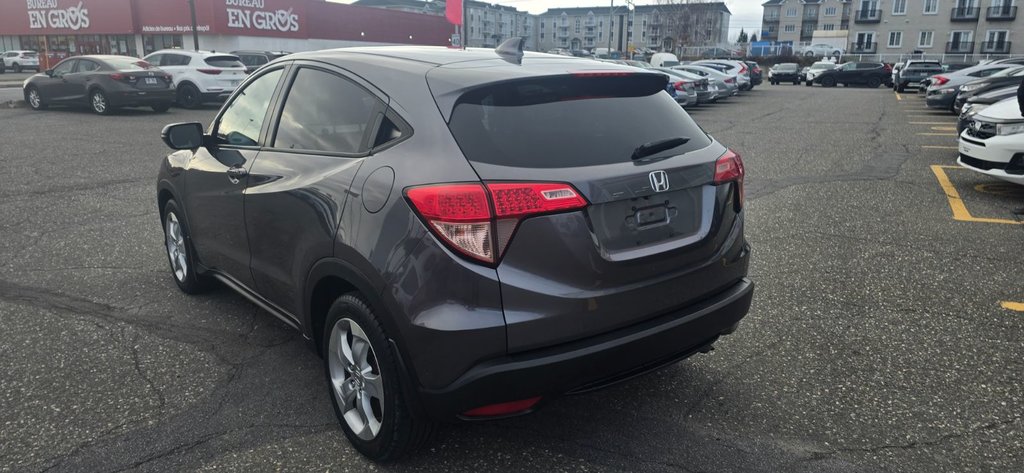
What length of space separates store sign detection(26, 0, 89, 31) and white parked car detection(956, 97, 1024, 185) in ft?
171

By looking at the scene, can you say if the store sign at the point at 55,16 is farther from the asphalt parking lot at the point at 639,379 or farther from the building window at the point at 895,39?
the building window at the point at 895,39

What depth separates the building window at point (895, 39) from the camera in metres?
75.4

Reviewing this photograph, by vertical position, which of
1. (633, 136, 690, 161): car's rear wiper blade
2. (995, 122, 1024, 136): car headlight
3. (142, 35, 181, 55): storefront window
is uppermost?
(142, 35, 181, 55): storefront window

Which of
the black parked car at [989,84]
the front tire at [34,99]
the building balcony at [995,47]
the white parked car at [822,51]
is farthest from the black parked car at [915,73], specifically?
the building balcony at [995,47]

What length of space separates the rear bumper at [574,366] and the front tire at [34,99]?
20.4 meters

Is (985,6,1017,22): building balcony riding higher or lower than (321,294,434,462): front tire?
higher

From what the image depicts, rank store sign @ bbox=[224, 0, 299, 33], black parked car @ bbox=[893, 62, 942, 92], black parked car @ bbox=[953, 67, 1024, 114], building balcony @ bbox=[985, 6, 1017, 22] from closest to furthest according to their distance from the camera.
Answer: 1. black parked car @ bbox=[953, 67, 1024, 114]
2. black parked car @ bbox=[893, 62, 942, 92]
3. store sign @ bbox=[224, 0, 299, 33]
4. building balcony @ bbox=[985, 6, 1017, 22]

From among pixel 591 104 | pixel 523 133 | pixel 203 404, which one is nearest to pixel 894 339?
pixel 591 104

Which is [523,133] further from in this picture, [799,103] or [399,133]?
→ [799,103]

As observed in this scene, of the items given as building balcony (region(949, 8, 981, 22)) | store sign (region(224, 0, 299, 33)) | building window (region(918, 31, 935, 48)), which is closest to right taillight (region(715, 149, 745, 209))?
store sign (region(224, 0, 299, 33))

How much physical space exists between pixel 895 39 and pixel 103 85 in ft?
263

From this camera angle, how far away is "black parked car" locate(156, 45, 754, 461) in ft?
7.73

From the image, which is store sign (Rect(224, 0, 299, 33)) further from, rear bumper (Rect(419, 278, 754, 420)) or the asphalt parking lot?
rear bumper (Rect(419, 278, 754, 420))

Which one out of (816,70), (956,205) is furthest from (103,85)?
(816,70)
